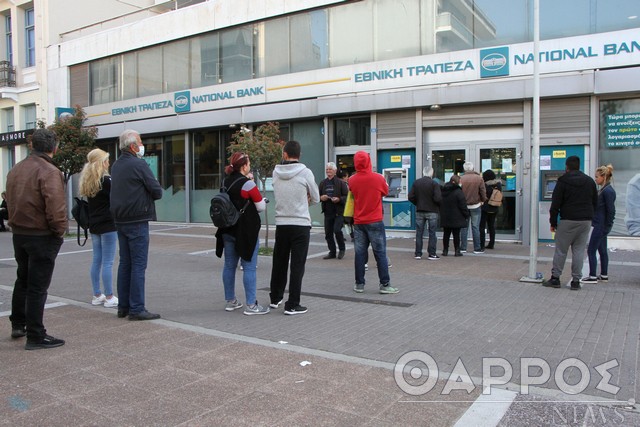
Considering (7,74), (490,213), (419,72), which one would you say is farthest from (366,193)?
(7,74)

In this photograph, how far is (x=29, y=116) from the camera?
24422mm

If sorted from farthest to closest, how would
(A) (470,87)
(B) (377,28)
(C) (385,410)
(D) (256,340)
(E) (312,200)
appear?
(B) (377,28) < (A) (470,87) < (E) (312,200) < (D) (256,340) < (C) (385,410)

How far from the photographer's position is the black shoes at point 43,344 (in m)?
4.70

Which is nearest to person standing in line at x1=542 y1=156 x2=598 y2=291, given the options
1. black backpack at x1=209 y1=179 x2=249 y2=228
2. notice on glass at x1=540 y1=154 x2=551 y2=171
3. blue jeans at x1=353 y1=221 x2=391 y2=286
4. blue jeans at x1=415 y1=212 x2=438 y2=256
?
blue jeans at x1=353 y1=221 x2=391 y2=286

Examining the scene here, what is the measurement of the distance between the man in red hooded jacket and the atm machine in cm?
672

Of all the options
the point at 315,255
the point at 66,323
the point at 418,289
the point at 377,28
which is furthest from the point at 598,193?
the point at 377,28

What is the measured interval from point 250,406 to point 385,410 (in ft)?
2.89

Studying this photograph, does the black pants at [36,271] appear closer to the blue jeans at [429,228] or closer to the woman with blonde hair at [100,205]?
the woman with blonde hair at [100,205]

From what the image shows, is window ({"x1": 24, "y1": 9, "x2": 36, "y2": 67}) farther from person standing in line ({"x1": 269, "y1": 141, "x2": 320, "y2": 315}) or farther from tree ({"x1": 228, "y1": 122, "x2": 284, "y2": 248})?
person standing in line ({"x1": 269, "y1": 141, "x2": 320, "y2": 315})

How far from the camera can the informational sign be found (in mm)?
11177

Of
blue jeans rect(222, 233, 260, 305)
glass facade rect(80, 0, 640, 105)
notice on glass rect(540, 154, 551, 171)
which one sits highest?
glass facade rect(80, 0, 640, 105)

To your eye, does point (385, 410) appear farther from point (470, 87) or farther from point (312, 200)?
point (470, 87)

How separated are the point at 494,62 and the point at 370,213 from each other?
285 inches

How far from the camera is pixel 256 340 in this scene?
4941 millimetres
